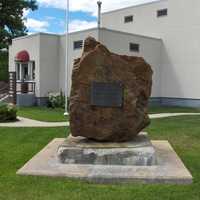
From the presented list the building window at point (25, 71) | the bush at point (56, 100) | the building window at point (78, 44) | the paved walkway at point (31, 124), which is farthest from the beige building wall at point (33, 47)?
the paved walkway at point (31, 124)

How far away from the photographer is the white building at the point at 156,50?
965 inches

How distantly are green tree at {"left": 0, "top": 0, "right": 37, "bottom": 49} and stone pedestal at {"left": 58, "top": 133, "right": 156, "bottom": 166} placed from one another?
115ft

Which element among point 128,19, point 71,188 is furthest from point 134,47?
point 71,188

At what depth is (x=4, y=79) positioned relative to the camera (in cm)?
3647

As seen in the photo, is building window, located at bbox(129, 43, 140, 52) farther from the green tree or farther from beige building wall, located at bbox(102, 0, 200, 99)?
the green tree

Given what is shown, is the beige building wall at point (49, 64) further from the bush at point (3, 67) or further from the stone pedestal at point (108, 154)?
→ the stone pedestal at point (108, 154)

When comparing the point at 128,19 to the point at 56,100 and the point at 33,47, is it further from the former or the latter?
the point at 56,100

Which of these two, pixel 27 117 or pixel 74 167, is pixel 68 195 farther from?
pixel 27 117

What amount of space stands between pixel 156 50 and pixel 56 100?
757 centimetres

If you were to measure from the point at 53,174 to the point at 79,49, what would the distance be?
59.3 ft

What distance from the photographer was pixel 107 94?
25.6 ft

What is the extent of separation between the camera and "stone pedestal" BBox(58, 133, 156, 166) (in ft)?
24.1

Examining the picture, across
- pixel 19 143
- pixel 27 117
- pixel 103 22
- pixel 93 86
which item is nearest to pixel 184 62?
pixel 103 22

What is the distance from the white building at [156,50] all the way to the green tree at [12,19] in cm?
1445
